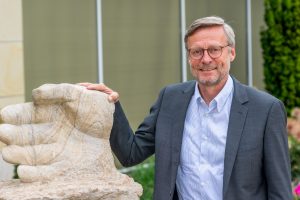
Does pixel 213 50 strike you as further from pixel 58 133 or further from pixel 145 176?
pixel 145 176

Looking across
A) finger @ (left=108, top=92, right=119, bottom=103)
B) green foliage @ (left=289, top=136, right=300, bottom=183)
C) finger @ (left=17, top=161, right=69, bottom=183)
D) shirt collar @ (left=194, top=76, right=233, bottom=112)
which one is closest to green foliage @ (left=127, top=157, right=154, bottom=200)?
green foliage @ (left=289, top=136, right=300, bottom=183)

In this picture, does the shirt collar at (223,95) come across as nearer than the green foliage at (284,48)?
Yes

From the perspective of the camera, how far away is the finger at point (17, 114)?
12.3ft

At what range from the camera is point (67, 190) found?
11.9ft

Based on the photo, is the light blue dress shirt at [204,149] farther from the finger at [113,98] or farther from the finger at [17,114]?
the finger at [17,114]

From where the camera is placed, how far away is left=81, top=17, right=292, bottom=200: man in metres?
3.49

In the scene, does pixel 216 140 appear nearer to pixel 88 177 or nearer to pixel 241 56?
pixel 88 177

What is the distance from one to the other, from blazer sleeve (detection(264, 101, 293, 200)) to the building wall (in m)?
3.67

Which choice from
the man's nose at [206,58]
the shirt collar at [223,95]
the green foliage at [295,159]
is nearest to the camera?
the man's nose at [206,58]

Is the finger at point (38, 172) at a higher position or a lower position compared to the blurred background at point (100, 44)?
lower

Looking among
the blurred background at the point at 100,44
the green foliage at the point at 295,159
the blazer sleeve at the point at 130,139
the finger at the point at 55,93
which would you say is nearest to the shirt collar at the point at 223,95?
the blazer sleeve at the point at 130,139

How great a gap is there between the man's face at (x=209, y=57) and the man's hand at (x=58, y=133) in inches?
23.7

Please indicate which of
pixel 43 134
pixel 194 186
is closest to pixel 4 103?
pixel 43 134

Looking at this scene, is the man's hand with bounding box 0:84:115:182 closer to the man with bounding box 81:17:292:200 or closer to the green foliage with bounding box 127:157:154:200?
the man with bounding box 81:17:292:200
